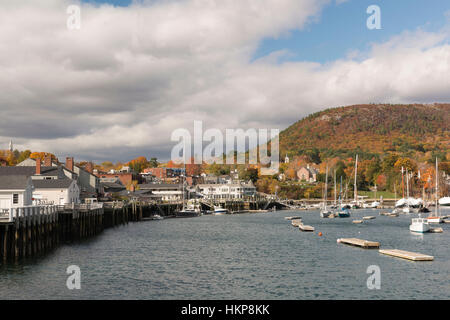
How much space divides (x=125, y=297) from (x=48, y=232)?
22.5 meters

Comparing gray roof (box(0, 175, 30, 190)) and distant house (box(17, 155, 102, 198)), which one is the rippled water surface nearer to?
gray roof (box(0, 175, 30, 190))

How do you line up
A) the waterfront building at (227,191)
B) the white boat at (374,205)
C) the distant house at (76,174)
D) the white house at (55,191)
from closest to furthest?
the white house at (55,191)
the distant house at (76,174)
the white boat at (374,205)
the waterfront building at (227,191)

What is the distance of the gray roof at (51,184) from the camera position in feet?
248

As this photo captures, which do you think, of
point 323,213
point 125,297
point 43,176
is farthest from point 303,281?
point 323,213

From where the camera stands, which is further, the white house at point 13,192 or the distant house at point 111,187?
the distant house at point 111,187

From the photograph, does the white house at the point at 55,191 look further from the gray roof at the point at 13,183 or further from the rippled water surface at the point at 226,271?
the gray roof at the point at 13,183

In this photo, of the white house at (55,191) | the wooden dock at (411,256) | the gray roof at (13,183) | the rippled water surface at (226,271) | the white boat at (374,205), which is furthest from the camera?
the white boat at (374,205)

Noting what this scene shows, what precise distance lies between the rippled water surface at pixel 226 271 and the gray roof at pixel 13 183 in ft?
29.3

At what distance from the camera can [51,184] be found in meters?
76.3

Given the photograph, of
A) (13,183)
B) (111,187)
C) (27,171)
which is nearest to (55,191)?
(27,171)

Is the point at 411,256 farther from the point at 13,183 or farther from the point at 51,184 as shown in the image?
the point at 51,184

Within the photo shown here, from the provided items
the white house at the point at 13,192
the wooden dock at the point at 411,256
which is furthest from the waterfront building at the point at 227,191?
the wooden dock at the point at 411,256
